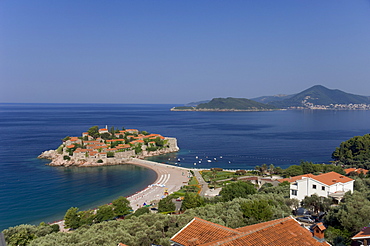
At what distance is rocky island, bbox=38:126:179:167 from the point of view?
49.0 metres

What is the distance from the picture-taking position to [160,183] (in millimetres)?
36719

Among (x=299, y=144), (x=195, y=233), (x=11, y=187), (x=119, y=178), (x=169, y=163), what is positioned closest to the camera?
(x=195, y=233)

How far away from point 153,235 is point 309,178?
14159 mm

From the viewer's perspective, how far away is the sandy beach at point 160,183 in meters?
30.3

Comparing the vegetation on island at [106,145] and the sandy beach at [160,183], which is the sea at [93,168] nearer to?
the sandy beach at [160,183]

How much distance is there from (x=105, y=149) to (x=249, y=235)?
156ft

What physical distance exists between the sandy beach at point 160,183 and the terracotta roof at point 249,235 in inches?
811

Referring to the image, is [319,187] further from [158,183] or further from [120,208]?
[158,183]

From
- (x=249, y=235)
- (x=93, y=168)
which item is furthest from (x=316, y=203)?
(x=93, y=168)

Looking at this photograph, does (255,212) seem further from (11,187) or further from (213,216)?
(11,187)

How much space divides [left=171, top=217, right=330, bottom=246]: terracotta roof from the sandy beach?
67.6 feet

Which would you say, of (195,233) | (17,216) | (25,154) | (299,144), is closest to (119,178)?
(17,216)

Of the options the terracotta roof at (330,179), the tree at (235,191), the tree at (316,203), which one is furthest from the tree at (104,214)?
the terracotta roof at (330,179)

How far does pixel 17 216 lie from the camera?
26594 mm
